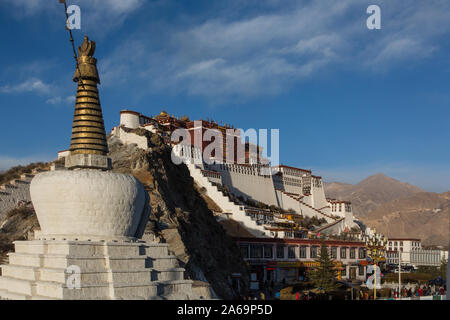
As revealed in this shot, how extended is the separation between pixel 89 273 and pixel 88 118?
7038 mm

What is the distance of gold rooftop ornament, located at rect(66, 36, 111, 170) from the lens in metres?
20.7

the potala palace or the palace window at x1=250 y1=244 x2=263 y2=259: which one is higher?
the potala palace

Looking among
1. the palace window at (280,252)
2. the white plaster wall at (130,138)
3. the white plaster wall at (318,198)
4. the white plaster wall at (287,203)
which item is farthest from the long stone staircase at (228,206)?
the white plaster wall at (318,198)

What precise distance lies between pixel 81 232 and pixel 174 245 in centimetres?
1461

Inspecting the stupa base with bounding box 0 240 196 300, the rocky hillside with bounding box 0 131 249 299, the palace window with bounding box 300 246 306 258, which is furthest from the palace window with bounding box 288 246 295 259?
the stupa base with bounding box 0 240 196 300

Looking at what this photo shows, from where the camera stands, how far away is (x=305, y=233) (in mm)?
62656

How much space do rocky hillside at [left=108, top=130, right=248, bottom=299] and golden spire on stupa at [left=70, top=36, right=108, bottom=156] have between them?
10.3m

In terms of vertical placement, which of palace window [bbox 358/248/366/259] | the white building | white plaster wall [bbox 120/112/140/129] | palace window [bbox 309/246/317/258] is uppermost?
white plaster wall [bbox 120/112/140/129]

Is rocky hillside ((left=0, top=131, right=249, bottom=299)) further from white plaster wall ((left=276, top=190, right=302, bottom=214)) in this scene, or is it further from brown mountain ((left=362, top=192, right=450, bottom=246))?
brown mountain ((left=362, top=192, right=450, bottom=246))

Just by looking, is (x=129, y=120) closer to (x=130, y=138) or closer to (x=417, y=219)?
(x=130, y=138)

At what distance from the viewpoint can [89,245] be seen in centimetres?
1781

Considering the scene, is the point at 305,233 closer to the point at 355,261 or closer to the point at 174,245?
the point at 355,261

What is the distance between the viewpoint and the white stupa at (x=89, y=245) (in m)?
17.1
